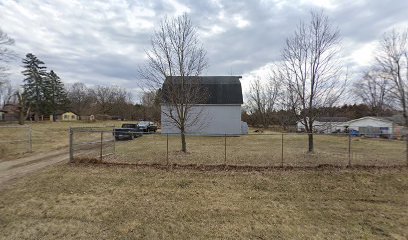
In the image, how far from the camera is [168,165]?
10523mm

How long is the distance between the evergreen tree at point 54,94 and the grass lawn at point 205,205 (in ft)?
236

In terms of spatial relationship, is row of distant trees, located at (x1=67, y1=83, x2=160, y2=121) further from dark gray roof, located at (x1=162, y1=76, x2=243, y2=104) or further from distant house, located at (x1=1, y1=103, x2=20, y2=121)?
dark gray roof, located at (x1=162, y1=76, x2=243, y2=104)

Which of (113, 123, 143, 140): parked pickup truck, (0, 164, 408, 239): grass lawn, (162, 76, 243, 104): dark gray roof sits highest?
(162, 76, 243, 104): dark gray roof

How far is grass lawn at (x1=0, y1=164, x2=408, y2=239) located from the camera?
18.6 feet

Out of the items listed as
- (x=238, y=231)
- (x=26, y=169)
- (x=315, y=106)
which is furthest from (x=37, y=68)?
(x=238, y=231)

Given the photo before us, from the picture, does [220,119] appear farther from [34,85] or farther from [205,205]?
[34,85]

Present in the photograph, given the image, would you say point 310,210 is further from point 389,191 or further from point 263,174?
point 389,191

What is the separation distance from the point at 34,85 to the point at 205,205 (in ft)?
254

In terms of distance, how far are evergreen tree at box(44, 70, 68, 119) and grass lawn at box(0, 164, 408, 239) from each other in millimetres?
71909

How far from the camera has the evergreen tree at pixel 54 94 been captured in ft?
236

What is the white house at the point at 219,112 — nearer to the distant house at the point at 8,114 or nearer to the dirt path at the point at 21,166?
the dirt path at the point at 21,166

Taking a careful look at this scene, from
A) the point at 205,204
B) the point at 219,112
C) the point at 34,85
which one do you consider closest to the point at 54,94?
the point at 34,85

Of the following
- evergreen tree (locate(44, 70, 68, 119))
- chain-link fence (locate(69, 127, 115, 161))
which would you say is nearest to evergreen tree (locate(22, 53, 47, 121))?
evergreen tree (locate(44, 70, 68, 119))

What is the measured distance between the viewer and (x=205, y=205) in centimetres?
698
